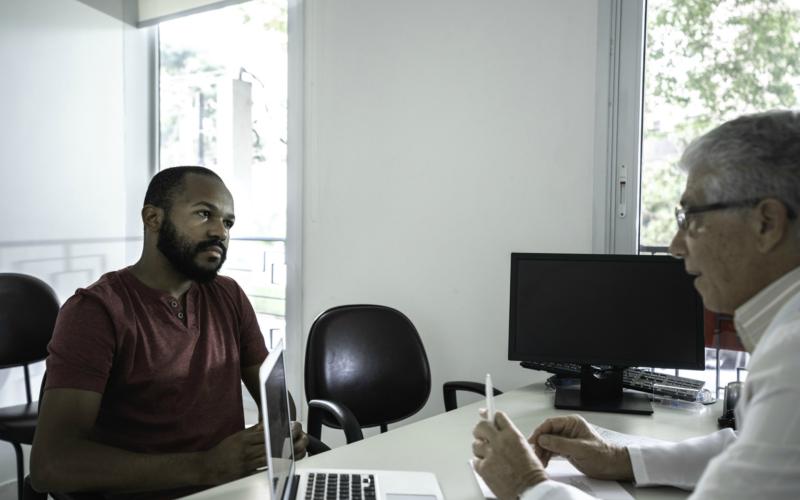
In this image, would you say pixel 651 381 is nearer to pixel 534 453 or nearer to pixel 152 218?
pixel 534 453

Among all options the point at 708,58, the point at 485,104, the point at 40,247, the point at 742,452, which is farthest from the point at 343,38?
the point at 742,452

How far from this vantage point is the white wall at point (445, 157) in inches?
94.7

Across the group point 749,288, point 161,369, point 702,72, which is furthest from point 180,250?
point 702,72

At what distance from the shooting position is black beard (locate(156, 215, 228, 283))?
5.65 feet

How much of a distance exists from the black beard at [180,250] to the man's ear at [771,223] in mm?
1340

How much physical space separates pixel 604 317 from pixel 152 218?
4.41 feet

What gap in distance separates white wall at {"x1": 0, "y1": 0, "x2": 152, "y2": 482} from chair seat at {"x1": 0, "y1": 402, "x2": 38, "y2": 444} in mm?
609

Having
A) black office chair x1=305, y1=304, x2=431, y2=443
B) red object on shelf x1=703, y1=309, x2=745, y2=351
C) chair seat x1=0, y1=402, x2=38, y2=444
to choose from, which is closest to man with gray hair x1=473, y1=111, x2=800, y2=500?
black office chair x1=305, y1=304, x2=431, y2=443

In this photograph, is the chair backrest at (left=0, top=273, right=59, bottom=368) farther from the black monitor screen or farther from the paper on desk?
the paper on desk

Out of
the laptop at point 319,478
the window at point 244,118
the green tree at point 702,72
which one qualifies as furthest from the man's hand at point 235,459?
the window at point 244,118

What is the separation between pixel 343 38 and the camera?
2895 millimetres

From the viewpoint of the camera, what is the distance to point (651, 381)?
201 cm

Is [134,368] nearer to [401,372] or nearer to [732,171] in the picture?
[401,372]

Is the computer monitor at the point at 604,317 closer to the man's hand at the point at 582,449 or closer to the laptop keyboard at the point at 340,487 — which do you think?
the man's hand at the point at 582,449
